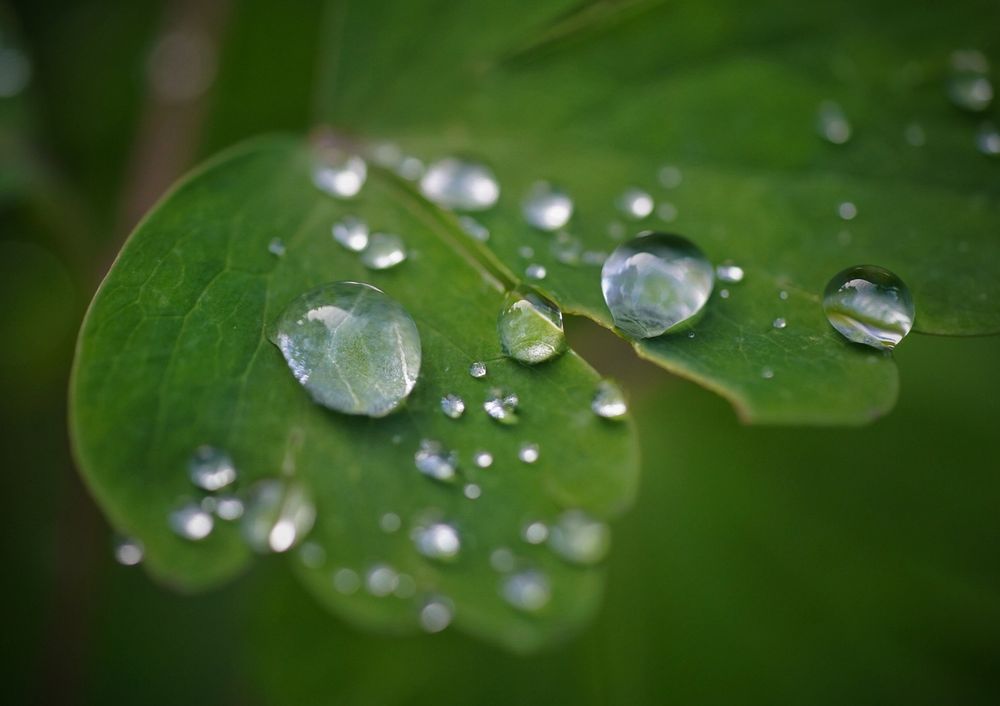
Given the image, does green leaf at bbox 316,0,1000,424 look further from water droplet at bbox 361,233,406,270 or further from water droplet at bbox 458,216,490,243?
water droplet at bbox 361,233,406,270

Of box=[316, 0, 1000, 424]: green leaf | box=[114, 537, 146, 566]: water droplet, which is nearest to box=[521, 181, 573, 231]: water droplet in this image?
box=[316, 0, 1000, 424]: green leaf

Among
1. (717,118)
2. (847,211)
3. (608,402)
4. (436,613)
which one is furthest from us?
(717,118)

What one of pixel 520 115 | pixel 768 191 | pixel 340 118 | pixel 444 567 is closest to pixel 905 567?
pixel 768 191

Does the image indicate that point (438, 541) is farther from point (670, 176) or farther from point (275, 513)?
point (670, 176)

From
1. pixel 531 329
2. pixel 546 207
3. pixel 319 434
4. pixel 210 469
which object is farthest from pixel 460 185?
pixel 210 469

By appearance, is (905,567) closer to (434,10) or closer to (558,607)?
(558,607)
